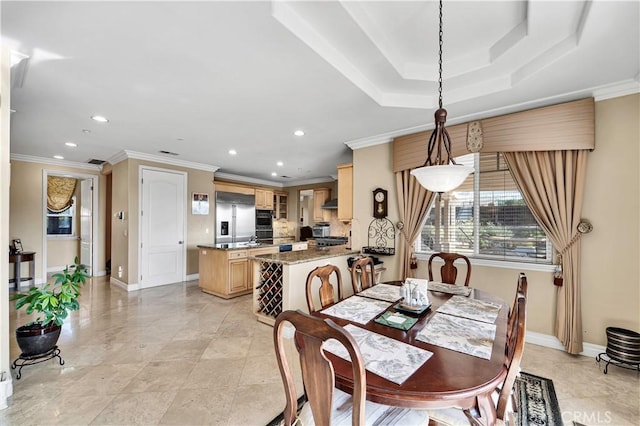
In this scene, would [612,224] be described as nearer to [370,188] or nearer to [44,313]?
[370,188]

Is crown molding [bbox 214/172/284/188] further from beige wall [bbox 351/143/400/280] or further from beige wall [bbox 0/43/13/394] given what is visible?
beige wall [bbox 0/43/13/394]

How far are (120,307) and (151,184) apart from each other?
2.28 metres

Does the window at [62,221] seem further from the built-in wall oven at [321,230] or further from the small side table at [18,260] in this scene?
the built-in wall oven at [321,230]

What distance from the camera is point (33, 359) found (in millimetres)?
2396

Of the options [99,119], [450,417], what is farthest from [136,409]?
[99,119]

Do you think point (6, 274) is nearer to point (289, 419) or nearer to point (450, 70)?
point (289, 419)

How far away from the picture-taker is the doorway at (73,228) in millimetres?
5750

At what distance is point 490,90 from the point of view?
2.59m

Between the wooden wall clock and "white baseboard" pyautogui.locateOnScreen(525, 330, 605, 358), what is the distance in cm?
214

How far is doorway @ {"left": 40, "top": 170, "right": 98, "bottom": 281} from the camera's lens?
575 centimetres

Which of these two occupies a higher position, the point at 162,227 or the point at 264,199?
the point at 264,199

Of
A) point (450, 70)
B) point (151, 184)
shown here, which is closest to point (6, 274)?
point (151, 184)

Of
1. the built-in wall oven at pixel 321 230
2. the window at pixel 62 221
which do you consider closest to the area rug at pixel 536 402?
the built-in wall oven at pixel 321 230

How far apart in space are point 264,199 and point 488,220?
5.64m
